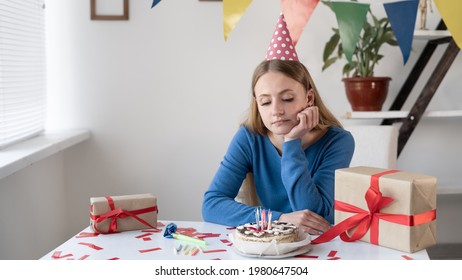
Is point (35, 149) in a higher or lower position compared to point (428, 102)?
lower

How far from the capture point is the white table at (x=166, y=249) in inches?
44.8

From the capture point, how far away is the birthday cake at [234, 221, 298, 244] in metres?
1.12

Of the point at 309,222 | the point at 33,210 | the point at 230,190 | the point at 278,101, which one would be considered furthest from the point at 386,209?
the point at 33,210

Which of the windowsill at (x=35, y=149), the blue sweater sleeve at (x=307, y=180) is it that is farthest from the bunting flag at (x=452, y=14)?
the windowsill at (x=35, y=149)

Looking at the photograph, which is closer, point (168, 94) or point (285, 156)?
point (285, 156)

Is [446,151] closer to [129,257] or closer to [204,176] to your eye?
[204,176]

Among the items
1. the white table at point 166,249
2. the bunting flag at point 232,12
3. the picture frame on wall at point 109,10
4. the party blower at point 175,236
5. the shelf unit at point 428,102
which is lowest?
the white table at point 166,249

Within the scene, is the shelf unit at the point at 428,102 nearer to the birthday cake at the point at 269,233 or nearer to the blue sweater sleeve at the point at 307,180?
the blue sweater sleeve at the point at 307,180

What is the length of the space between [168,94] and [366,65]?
95 centimetres

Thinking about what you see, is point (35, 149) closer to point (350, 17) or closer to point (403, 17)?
point (350, 17)

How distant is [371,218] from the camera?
1191 mm

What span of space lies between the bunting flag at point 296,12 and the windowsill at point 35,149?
0.99 metres

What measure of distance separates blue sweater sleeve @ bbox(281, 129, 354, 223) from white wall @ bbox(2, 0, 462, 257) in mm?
1062

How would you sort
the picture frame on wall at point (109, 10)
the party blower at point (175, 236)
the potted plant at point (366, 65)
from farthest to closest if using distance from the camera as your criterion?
the picture frame on wall at point (109, 10)
the potted plant at point (366, 65)
the party blower at point (175, 236)
